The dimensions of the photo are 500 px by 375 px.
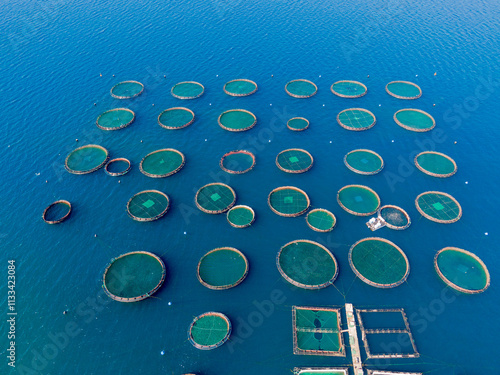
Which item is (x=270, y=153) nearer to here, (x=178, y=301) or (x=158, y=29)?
(x=178, y=301)

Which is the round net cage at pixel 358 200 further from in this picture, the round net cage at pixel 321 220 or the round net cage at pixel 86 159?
the round net cage at pixel 86 159

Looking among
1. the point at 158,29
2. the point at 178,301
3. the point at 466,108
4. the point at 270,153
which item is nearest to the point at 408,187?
the point at 270,153

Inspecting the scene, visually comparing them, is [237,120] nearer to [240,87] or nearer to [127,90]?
[240,87]

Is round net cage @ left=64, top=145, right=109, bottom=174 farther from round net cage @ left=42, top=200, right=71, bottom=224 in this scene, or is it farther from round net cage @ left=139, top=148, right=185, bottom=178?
round net cage @ left=139, top=148, right=185, bottom=178

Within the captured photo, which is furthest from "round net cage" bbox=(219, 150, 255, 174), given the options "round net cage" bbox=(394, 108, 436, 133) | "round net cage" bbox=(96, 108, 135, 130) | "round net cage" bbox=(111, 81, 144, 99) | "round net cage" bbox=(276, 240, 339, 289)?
"round net cage" bbox=(394, 108, 436, 133)

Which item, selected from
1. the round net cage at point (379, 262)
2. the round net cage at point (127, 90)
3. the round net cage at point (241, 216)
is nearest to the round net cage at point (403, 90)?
the round net cage at point (379, 262)

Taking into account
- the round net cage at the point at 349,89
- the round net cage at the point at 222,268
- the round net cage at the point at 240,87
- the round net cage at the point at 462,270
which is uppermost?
the round net cage at the point at 240,87

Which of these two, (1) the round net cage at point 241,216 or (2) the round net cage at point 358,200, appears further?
(2) the round net cage at point 358,200
